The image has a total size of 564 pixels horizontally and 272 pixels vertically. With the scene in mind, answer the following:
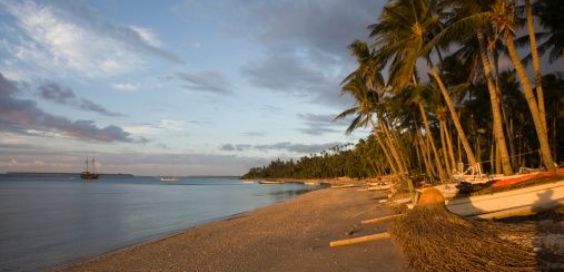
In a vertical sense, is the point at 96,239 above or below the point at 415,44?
below

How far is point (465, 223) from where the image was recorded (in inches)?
A: 274

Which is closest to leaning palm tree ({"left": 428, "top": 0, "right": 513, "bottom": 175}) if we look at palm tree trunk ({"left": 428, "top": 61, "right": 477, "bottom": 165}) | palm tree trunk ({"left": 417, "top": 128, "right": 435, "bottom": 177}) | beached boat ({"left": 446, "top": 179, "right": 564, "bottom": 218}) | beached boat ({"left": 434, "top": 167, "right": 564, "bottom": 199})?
palm tree trunk ({"left": 428, "top": 61, "right": 477, "bottom": 165})

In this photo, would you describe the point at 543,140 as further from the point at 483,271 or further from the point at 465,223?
the point at 483,271

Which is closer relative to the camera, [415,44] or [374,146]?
[415,44]

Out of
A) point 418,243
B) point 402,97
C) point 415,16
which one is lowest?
point 418,243

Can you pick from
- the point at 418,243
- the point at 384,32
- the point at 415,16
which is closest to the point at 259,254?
the point at 418,243

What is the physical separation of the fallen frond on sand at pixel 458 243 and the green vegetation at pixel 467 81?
284 inches

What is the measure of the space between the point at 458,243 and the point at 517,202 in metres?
4.38

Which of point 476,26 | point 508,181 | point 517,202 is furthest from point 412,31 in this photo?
point 517,202

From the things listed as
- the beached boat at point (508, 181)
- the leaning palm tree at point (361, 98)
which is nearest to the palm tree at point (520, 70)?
the beached boat at point (508, 181)

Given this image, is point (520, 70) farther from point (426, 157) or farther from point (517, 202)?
point (426, 157)

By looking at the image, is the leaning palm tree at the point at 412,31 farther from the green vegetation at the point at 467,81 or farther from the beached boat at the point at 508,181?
the beached boat at the point at 508,181

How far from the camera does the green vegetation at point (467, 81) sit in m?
14.1

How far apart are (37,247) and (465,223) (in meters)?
14.7
